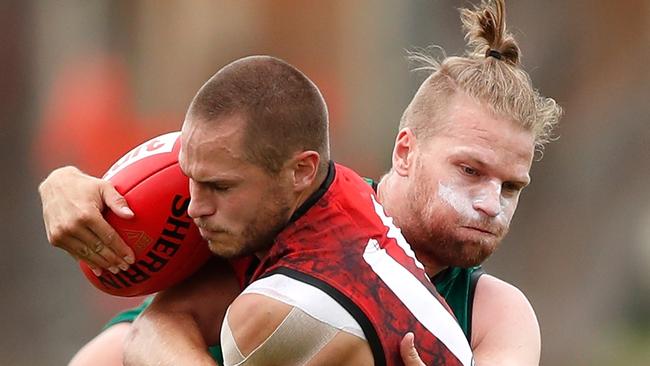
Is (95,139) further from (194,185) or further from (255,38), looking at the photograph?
(194,185)

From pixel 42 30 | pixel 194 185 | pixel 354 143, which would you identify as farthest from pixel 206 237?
pixel 42 30

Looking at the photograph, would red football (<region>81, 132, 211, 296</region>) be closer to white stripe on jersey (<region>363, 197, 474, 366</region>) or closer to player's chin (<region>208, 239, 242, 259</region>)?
player's chin (<region>208, 239, 242, 259</region>)

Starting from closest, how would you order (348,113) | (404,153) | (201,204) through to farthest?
1. (201,204)
2. (404,153)
3. (348,113)

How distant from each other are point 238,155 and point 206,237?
0.27m

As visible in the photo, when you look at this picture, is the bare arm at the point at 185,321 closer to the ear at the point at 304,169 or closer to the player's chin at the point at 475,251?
the ear at the point at 304,169

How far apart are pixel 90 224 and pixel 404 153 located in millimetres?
1165

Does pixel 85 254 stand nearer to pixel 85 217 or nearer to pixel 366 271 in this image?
pixel 85 217

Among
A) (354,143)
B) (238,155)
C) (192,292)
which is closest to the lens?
(238,155)

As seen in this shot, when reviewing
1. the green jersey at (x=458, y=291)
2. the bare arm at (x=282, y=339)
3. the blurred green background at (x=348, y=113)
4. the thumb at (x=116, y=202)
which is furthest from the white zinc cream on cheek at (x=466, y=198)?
the blurred green background at (x=348, y=113)

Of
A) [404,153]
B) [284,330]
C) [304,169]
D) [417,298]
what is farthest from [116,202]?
[404,153]

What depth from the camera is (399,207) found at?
4.57m

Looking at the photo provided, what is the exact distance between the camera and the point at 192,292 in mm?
4270

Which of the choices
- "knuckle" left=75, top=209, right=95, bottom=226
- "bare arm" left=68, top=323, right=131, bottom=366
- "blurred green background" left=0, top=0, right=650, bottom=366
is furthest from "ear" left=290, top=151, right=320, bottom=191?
"blurred green background" left=0, top=0, right=650, bottom=366

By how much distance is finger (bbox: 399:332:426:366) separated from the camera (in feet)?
12.3
